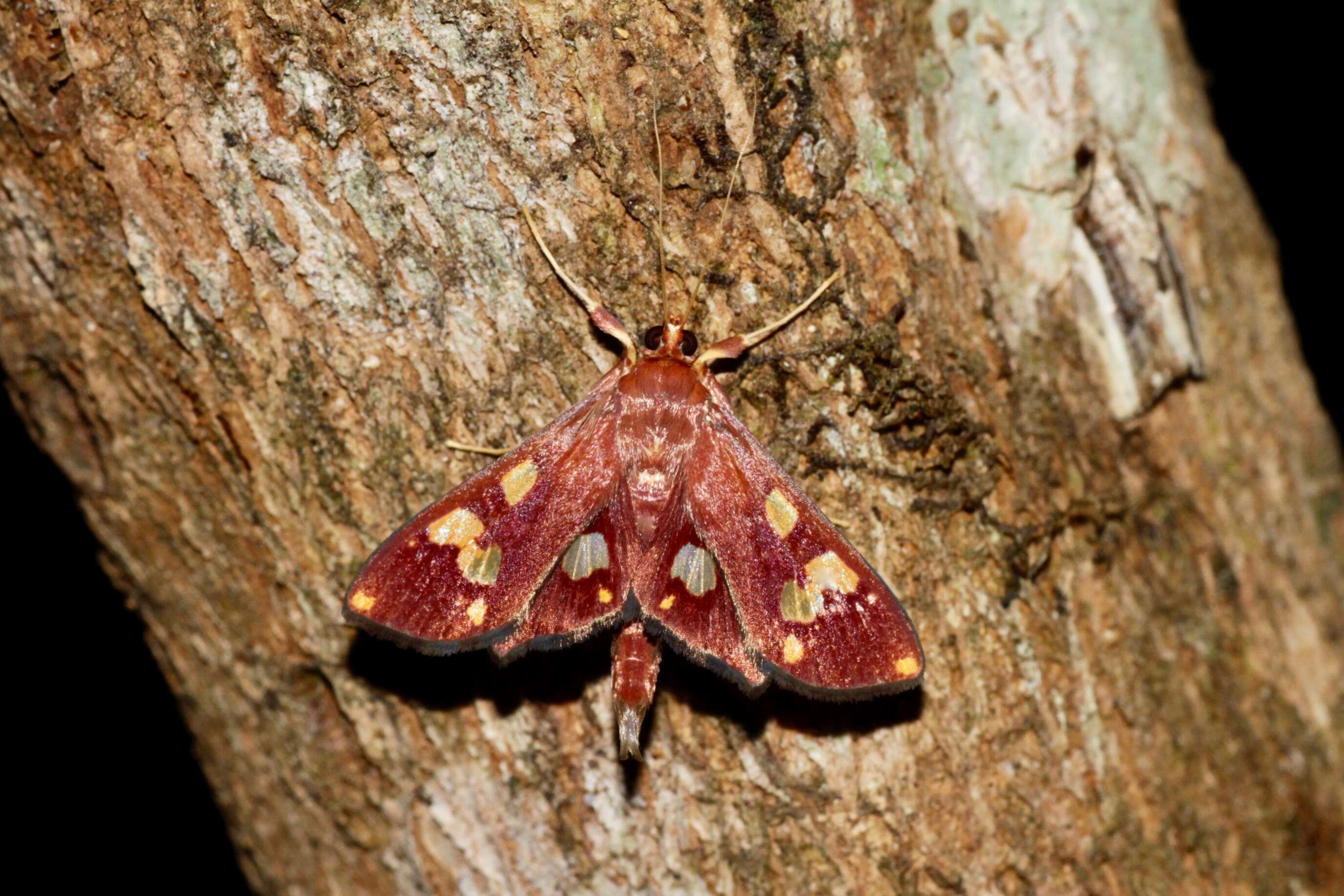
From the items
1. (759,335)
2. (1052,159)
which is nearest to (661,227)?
(759,335)

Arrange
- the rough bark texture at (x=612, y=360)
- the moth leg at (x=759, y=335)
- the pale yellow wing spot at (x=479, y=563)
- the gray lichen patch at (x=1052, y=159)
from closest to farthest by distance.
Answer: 1. the rough bark texture at (x=612, y=360)
2. the moth leg at (x=759, y=335)
3. the pale yellow wing spot at (x=479, y=563)
4. the gray lichen patch at (x=1052, y=159)

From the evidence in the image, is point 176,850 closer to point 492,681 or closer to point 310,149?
point 492,681

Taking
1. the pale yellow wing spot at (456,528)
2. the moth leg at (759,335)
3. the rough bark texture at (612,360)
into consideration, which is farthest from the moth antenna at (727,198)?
the pale yellow wing spot at (456,528)

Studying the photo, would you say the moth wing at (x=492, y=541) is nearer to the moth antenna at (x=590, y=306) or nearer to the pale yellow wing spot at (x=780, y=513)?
the moth antenna at (x=590, y=306)

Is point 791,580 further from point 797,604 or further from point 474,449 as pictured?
point 474,449

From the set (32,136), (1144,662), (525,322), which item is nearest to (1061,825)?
(1144,662)

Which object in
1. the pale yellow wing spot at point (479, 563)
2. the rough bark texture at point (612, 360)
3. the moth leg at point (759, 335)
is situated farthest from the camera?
the pale yellow wing spot at point (479, 563)
